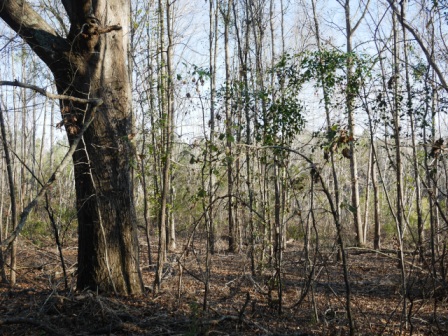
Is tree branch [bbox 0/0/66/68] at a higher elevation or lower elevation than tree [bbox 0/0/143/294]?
higher

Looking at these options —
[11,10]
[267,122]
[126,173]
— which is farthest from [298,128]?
[11,10]

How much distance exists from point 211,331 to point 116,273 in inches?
68.5

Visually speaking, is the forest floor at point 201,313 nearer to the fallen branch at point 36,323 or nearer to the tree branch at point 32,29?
the fallen branch at point 36,323

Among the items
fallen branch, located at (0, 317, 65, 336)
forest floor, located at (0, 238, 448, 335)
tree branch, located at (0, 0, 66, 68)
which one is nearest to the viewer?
fallen branch, located at (0, 317, 65, 336)

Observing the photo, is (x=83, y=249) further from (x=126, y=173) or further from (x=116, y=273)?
(x=126, y=173)

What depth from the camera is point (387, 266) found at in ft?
36.6

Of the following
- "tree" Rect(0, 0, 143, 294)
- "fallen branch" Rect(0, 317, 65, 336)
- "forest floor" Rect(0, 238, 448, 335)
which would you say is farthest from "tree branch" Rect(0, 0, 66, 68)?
"fallen branch" Rect(0, 317, 65, 336)

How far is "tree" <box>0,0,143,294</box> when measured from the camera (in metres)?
5.71

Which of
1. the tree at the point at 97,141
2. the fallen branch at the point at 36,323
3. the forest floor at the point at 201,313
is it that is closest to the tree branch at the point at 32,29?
the tree at the point at 97,141

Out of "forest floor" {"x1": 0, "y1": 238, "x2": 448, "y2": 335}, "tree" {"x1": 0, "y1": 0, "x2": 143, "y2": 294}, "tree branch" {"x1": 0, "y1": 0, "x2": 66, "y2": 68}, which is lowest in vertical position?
"forest floor" {"x1": 0, "y1": 238, "x2": 448, "y2": 335}

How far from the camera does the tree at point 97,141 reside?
A: 571cm

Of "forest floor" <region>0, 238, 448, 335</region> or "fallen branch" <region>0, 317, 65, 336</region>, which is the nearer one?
"fallen branch" <region>0, 317, 65, 336</region>

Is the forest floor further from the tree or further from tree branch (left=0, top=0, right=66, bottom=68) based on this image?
tree branch (left=0, top=0, right=66, bottom=68)

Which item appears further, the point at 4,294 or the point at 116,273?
the point at 4,294
